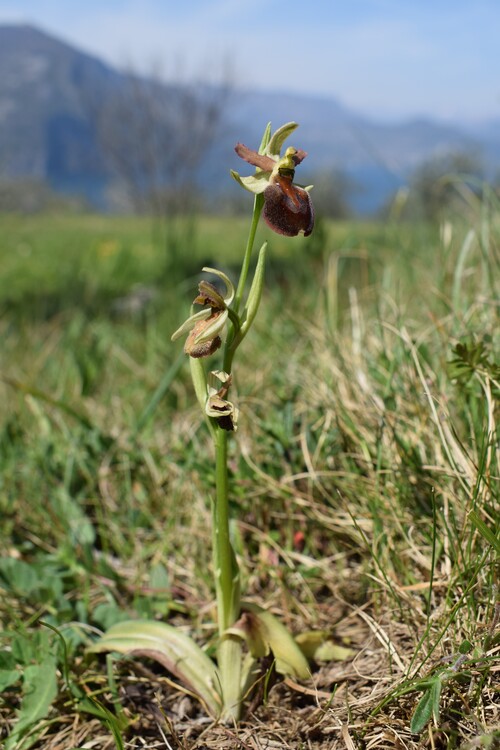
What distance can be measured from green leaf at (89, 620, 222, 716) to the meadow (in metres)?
0.05

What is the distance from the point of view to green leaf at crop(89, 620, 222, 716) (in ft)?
3.91

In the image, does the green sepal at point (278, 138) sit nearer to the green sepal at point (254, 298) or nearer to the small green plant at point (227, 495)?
the small green plant at point (227, 495)

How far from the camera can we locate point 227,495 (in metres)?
1.13

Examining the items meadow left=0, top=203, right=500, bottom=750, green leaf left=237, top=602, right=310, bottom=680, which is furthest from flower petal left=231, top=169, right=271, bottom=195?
green leaf left=237, top=602, right=310, bottom=680

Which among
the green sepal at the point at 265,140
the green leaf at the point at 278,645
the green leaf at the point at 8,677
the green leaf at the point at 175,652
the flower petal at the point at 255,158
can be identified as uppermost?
the green sepal at the point at 265,140

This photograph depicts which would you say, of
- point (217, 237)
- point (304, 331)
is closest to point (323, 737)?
point (304, 331)

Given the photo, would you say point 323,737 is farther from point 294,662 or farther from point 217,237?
point 217,237

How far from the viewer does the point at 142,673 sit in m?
1.29

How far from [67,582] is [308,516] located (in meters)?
0.58

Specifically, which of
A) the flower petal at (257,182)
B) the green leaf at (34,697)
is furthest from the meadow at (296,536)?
the flower petal at (257,182)

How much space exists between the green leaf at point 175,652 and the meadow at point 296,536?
5 centimetres

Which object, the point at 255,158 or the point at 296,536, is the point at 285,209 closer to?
the point at 255,158

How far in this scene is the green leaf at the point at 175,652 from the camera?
119 centimetres

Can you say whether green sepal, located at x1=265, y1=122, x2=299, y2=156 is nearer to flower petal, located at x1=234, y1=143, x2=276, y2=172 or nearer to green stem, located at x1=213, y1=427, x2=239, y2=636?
flower petal, located at x1=234, y1=143, x2=276, y2=172
